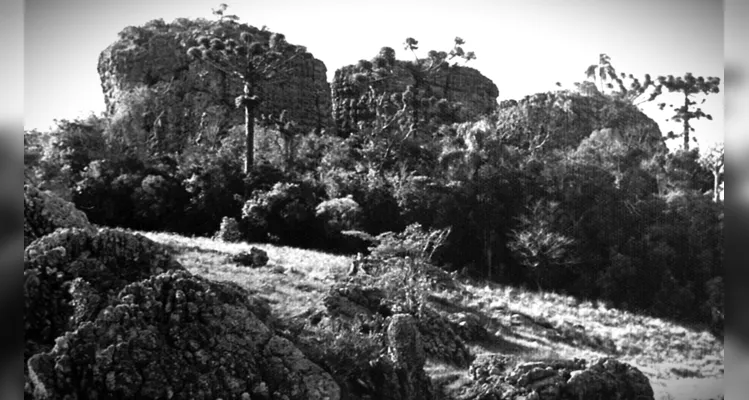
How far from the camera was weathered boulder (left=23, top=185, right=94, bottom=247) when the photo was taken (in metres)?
7.90

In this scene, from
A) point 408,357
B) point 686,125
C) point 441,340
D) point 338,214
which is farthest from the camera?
point 686,125

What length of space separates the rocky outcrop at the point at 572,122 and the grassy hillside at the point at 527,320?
190 cm

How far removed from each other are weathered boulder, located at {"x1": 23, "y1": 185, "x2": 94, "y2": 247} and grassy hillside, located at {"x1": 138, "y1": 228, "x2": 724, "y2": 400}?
73 centimetres

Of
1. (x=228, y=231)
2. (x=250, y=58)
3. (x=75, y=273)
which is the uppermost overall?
(x=250, y=58)

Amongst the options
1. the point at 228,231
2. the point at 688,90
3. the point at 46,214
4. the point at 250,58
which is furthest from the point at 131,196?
the point at 688,90

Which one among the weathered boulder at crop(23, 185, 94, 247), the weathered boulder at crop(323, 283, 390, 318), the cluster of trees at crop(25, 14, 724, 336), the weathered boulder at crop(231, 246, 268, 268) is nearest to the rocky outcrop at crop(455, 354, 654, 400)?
the weathered boulder at crop(323, 283, 390, 318)

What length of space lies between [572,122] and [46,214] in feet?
18.6

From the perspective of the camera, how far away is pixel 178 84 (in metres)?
8.68

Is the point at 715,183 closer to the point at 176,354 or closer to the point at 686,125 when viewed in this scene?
the point at 686,125

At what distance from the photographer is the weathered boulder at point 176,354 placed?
21.5 feet

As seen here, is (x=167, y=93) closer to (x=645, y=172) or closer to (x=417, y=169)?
(x=417, y=169)

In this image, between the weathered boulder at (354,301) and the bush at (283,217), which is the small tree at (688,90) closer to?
the weathered boulder at (354,301)

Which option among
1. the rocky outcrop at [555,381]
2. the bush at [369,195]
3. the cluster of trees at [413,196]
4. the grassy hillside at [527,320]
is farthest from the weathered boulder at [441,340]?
the bush at [369,195]

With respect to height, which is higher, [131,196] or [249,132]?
[249,132]
